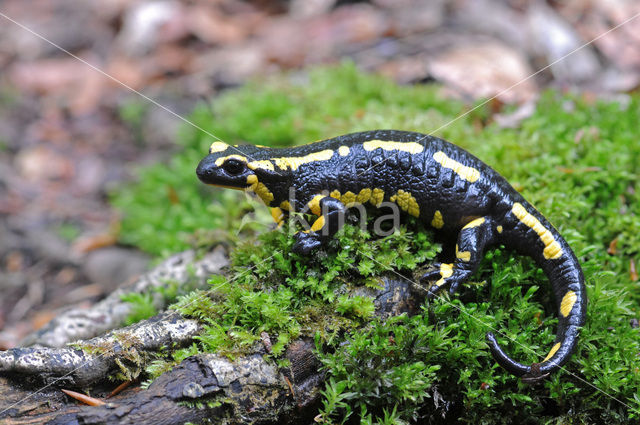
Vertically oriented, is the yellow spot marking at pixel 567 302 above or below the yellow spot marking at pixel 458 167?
below

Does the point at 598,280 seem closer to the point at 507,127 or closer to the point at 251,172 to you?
the point at 507,127

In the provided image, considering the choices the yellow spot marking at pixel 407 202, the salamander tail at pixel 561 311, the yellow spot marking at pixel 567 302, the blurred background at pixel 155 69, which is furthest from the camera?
the blurred background at pixel 155 69

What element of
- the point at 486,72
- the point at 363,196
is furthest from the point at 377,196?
the point at 486,72

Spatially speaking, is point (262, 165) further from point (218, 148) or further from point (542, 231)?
point (542, 231)

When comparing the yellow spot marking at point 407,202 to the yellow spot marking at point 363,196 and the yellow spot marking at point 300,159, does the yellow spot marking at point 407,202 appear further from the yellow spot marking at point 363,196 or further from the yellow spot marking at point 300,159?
the yellow spot marking at point 300,159

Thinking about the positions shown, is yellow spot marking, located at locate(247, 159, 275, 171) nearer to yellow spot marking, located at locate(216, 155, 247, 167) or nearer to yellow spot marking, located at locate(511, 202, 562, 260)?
yellow spot marking, located at locate(216, 155, 247, 167)

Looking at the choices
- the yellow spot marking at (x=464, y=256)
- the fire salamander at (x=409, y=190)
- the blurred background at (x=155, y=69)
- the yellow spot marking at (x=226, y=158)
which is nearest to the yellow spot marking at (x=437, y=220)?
the fire salamander at (x=409, y=190)
